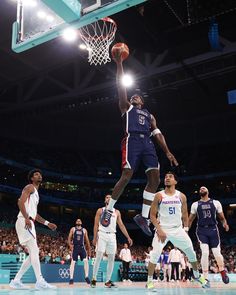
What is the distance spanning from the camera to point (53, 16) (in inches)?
323

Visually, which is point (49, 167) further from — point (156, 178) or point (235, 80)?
point (156, 178)

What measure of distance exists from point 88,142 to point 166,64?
21226 millimetres

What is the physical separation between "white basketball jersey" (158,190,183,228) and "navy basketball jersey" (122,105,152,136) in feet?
5.22

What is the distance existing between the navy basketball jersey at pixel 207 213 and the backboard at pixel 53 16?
5.36 metres

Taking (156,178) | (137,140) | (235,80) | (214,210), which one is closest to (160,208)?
(156,178)

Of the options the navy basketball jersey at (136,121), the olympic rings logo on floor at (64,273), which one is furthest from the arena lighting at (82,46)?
the navy basketball jersey at (136,121)

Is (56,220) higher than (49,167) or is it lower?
lower

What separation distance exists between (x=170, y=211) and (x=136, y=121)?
6.74 ft

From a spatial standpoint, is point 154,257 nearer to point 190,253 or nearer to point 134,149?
point 190,253

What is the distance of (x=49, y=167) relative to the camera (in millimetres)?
41469

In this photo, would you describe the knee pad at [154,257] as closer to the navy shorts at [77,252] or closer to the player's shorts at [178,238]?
the player's shorts at [178,238]

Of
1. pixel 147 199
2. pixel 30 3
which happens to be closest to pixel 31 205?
pixel 147 199

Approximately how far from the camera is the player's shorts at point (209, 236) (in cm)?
973

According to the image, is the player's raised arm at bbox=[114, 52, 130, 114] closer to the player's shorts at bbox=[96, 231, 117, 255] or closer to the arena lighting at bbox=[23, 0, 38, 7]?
the arena lighting at bbox=[23, 0, 38, 7]
